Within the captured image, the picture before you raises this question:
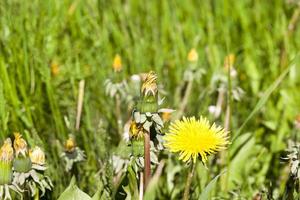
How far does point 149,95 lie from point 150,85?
0.8 inches

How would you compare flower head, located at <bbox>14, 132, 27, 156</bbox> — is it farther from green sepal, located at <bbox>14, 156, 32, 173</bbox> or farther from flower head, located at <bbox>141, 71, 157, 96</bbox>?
flower head, located at <bbox>141, 71, 157, 96</bbox>

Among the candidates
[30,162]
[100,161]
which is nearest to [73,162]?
[100,161]

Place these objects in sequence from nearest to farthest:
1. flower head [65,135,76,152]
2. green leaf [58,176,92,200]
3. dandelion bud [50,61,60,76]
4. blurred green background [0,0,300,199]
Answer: green leaf [58,176,92,200]
flower head [65,135,76,152]
blurred green background [0,0,300,199]
dandelion bud [50,61,60,76]

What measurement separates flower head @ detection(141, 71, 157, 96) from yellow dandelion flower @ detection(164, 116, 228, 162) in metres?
0.11

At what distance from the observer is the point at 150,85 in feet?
4.46

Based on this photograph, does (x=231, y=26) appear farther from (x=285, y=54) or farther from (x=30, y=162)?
(x=30, y=162)

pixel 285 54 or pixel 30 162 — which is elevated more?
pixel 285 54

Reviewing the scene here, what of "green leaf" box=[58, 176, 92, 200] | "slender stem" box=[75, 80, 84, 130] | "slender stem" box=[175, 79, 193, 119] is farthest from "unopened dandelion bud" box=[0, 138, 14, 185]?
"slender stem" box=[175, 79, 193, 119]

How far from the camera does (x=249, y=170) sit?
6.93ft

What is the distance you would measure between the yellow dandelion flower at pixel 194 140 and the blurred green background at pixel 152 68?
0.36m

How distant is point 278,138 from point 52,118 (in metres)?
0.76

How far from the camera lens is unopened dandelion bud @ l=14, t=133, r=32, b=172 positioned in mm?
1394

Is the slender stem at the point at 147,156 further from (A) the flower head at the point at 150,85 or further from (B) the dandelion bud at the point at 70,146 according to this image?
(B) the dandelion bud at the point at 70,146

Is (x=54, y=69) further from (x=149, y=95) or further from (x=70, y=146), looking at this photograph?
(x=149, y=95)
